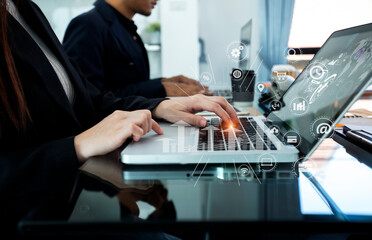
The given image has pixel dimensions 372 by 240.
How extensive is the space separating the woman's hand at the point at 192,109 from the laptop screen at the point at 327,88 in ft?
0.41

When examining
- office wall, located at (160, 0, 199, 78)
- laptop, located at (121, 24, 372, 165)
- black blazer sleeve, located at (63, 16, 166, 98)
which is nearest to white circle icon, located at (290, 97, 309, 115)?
laptop, located at (121, 24, 372, 165)

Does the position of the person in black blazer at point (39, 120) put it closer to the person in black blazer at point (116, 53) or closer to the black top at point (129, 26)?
the person in black blazer at point (116, 53)

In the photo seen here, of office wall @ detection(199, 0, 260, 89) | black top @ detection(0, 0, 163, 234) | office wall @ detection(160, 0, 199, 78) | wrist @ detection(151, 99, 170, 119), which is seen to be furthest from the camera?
office wall @ detection(199, 0, 260, 89)

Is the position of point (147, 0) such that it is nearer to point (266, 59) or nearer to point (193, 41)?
point (193, 41)

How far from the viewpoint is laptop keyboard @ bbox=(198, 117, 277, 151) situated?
1.73 feet

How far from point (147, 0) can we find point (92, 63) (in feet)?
2.01

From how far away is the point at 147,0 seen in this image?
1895mm

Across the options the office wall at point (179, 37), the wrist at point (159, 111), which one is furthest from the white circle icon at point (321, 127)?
the office wall at point (179, 37)

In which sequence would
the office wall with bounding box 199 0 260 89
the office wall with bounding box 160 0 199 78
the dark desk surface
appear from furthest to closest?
the office wall with bounding box 199 0 260 89, the office wall with bounding box 160 0 199 78, the dark desk surface

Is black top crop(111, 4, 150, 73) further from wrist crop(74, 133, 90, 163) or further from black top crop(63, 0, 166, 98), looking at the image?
wrist crop(74, 133, 90, 163)

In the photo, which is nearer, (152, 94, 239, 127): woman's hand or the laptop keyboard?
the laptop keyboard

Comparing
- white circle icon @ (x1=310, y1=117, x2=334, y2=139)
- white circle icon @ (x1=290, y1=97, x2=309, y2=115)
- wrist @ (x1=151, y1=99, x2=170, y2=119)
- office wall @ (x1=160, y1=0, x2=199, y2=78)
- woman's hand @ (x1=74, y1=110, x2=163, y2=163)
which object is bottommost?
office wall @ (x1=160, y1=0, x2=199, y2=78)

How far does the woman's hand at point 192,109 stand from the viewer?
0.73 metres

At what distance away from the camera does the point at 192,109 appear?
2.64ft
